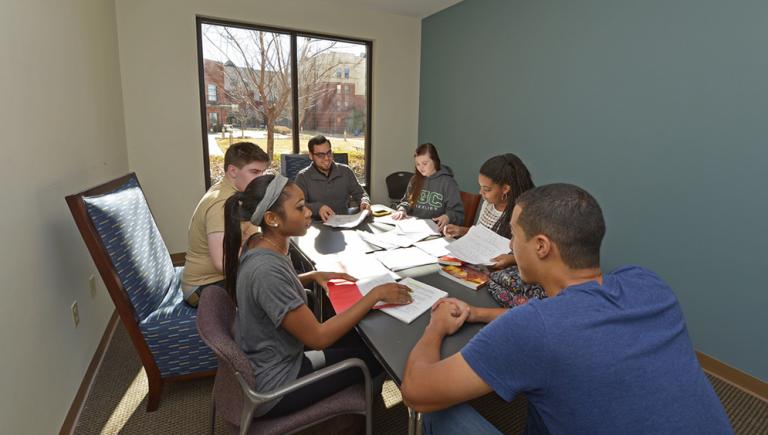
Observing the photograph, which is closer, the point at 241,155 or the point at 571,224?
the point at 571,224

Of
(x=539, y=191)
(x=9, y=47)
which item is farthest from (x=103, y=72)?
(x=539, y=191)

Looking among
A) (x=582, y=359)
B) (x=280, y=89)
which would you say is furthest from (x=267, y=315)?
(x=280, y=89)

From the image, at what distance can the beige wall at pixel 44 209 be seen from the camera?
134cm

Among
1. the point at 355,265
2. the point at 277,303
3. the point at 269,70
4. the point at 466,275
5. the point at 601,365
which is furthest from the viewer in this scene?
the point at 269,70

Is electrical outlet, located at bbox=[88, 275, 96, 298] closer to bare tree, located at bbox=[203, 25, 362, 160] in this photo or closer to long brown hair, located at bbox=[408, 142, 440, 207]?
long brown hair, located at bbox=[408, 142, 440, 207]

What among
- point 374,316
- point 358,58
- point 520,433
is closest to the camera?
point 374,316

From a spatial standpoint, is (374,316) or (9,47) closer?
(374,316)

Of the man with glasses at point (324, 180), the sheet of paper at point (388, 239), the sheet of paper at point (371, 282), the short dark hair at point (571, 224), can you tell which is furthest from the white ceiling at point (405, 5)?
the short dark hair at point (571, 224)

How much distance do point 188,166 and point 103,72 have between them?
3.75 ft

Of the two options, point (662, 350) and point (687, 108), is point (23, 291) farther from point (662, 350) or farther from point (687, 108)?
point (687, 108)

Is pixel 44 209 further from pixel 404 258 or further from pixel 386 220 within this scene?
pixel 386 220

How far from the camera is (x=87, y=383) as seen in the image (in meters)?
1.98

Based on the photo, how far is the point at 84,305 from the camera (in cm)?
208

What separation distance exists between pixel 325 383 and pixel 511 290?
2.37 ft
